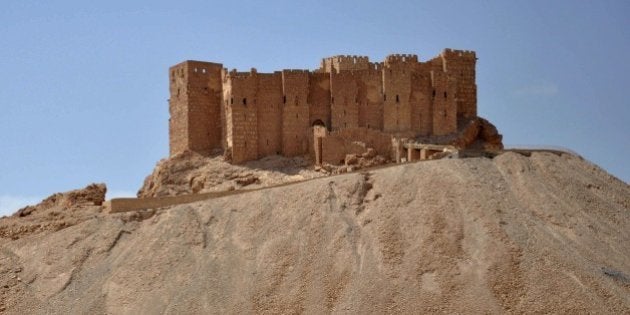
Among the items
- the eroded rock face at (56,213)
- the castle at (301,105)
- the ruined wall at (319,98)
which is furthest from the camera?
the ruined wall at (319,98)

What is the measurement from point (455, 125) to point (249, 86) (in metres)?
10.3

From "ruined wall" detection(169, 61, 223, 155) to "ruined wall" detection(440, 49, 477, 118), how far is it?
11725 millimetres

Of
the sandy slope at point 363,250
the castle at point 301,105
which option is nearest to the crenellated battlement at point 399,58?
the castle at point 301,105

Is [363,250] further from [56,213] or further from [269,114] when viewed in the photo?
[269,114]

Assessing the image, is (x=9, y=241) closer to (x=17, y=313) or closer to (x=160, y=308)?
(x=17, y=313)

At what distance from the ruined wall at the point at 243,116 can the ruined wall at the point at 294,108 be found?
4.75 feet

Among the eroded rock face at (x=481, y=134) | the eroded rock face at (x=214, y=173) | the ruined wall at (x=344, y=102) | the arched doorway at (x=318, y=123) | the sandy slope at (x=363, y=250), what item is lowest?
the sandy slope at (x=363, y=250)

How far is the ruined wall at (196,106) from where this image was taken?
50.8 metres

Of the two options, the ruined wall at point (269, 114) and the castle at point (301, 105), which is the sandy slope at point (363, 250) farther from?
the ruined wall at point (269, 114)

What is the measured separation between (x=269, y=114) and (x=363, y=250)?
17793 mm

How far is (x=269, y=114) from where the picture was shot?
165 feet

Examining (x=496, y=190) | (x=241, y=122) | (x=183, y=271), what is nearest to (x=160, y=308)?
(x=183, y=271)

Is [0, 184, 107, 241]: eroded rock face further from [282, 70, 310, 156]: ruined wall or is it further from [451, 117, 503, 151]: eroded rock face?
[451, 117, 503, 151]: eroded rock face

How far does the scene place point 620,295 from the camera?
31109 mm
